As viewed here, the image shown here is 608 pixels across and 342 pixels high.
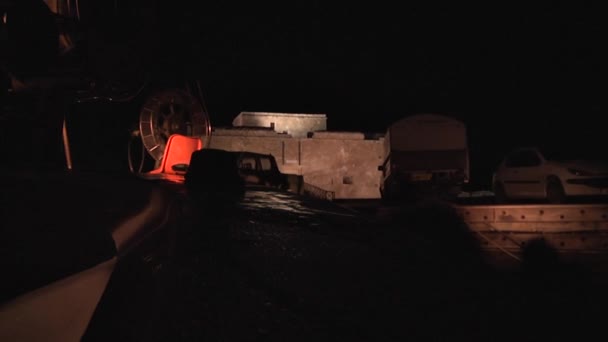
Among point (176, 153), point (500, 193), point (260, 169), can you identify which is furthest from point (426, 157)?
point (176, 153)

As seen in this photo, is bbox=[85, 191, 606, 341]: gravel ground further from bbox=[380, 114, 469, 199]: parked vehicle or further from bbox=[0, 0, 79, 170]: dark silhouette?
bbox=[380, 114, 469, 199]: parked vehicle

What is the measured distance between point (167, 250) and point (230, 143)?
843 inches

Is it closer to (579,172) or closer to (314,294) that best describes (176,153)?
(579,172)

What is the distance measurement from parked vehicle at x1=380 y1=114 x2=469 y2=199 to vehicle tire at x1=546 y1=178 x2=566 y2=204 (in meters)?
3.68

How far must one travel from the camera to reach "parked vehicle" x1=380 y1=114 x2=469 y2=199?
52.8 feet

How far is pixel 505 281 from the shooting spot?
272 cm

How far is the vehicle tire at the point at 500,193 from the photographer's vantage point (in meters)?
13.8

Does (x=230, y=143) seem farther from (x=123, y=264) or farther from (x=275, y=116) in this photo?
(x=123, y=264)

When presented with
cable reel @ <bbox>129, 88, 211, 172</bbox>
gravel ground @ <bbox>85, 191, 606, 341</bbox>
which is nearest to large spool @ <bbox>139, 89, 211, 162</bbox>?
cable reel @ <bbox>129, 88, 211, 172</bbox>

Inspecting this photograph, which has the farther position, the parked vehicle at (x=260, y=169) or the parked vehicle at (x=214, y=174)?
the parked vehicle at (x=260, y=169)

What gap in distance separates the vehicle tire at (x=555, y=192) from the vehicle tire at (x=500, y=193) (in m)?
1.39

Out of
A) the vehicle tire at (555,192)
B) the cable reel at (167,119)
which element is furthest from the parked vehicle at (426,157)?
the cable reel at (167,119)

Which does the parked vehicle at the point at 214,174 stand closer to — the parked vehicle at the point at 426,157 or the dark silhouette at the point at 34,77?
the dark silhouette at the point at 34,77

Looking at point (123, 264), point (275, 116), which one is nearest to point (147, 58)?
point (123, 264)
